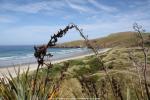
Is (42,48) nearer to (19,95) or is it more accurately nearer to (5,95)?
(19,95)

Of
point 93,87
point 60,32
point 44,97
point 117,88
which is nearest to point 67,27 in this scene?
point 60,32

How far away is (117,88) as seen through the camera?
10.8 feet

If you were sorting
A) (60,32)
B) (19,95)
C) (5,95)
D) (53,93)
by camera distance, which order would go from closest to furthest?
(60,32)
(19,95)
(5,95)
(53,93)

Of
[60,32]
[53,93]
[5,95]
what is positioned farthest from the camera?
[53,93]

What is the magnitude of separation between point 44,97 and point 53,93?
0.30 m

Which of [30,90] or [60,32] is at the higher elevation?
[60,32]

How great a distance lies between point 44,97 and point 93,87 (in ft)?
2.26

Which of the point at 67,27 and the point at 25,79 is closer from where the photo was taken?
the point at 67,27

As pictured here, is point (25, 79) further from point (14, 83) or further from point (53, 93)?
point (53, 93)

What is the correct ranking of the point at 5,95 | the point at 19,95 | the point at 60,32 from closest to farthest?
the point at 60,32 → the point at 19,95 → the point at 5,95

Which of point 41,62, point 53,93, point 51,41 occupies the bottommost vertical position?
point 53,93

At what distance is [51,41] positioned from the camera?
3201 mm

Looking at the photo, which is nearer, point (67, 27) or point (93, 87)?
point (67, 27)

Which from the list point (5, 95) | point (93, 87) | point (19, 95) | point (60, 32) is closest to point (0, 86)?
point (5, 95)
